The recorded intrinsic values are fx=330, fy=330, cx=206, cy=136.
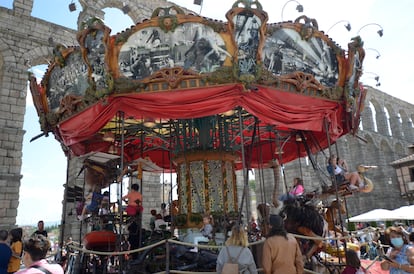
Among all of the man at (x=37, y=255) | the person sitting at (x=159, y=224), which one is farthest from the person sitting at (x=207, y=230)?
the man at (x=37, y=255)

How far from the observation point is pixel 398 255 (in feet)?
15.8

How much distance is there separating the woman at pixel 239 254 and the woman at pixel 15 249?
3.50 meters

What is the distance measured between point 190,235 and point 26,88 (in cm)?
1112

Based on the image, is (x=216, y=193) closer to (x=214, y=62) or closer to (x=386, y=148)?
(x=214, y=62)

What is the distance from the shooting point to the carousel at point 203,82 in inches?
250

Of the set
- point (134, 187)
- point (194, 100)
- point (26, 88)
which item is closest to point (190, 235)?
point (134, 187)

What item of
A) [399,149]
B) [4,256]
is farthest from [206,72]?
A: [399,149]

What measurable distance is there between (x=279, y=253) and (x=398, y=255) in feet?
6.80

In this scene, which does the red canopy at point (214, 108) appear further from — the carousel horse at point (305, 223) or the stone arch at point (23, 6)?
the stone arch at point (23, 6)

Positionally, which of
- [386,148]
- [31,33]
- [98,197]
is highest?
[31,33]

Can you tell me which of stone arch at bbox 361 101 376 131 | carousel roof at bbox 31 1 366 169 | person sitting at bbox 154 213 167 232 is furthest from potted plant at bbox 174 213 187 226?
stone arch at bbox 361 101 376 131

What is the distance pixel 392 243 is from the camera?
4879 millimetres

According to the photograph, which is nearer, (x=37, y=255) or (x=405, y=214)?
(x=37, y=255)

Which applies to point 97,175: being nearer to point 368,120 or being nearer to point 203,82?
point 203,82
